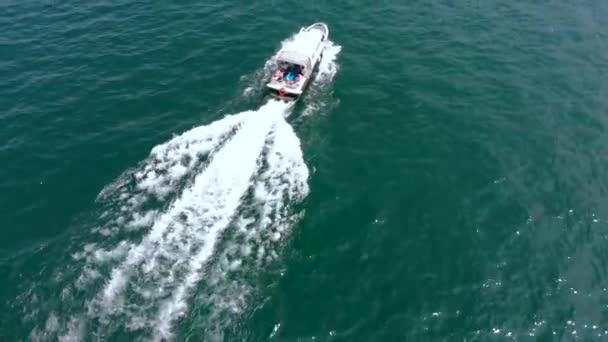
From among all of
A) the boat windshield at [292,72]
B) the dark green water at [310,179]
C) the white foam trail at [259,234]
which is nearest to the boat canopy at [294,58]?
the boat windshield at [292,72]

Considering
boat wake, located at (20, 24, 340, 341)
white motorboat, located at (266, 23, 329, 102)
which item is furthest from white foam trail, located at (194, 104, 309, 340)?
white motorboat, located at (266, 23, 329, 102)

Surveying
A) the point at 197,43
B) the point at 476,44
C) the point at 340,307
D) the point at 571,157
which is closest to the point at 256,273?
the point at 340,307

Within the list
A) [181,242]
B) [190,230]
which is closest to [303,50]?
[190,230]

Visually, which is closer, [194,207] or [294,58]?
[194,207]

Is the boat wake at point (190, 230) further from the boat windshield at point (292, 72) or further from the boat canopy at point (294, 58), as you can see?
the boat canopy at point (294, 58)

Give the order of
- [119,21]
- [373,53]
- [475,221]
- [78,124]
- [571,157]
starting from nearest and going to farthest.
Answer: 1. [475,221]
2. [571,157]
3. [78,124]
4. [373,53]
5. [119,21]

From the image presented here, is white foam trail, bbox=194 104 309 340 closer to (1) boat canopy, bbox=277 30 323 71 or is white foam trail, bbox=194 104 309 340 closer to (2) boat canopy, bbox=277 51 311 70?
(2) boat canopy, bbox=277 51 311 70

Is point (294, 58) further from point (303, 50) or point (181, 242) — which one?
point (181, 242)

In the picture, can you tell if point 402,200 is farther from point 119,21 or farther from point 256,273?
point 119,21
